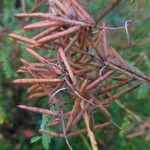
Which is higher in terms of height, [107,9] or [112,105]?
[107,9]

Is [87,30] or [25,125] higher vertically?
[25,125]

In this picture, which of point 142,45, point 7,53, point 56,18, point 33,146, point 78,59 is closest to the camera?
point 56,18

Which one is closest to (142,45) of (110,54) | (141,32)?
(141,32)

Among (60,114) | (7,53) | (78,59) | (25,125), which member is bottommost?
(60,114)

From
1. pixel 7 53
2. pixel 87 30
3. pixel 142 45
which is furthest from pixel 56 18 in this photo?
pixel 142 45

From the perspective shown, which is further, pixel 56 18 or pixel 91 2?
pixel 91 2

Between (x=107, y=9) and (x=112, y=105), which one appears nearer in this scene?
(x=107, y=9)

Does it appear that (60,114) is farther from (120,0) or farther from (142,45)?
(142,45)

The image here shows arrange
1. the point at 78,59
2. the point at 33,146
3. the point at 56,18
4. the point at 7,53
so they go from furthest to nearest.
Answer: the point at 33,146, the point at 7,53, the point at 78,59, the point at 56,18
